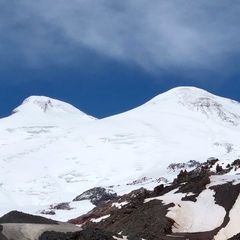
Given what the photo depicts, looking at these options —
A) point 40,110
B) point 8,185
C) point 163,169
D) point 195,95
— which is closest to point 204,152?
point 163,169

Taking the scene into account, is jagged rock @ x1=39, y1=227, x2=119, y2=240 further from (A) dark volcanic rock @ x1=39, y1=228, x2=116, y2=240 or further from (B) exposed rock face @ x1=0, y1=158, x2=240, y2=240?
(B) exposed rock face @ x1=0, y1=158, x2=240, y2=240

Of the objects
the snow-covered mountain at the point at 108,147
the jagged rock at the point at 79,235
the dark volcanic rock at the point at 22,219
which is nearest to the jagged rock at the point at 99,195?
the snow-covered mountain at the point at 108,147

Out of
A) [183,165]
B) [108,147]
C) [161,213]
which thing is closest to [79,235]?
[161,213]

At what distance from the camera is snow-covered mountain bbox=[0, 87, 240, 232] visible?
67.4 m

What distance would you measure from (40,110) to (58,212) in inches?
3515

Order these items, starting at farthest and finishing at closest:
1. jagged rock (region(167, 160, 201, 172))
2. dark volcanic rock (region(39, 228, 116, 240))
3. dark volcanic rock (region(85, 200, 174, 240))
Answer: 1. jagged rock (region(167, 160, 201, 172))
2. dark volcanic rock (region(85, 200, 174, 240))
3. dark volcanic rock (region(39, 228, 116, 240))

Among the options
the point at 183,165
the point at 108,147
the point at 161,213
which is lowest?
the point at 161,213

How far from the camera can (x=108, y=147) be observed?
8950 cm

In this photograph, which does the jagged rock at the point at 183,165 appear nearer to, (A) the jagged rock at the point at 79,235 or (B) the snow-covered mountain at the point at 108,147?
(B) the snow-covered mountain at the point at 108,147

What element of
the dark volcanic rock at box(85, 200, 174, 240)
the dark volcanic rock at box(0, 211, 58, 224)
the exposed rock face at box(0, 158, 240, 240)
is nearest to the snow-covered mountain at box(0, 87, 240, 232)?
the exposed rock face at box(0, 158, 240, 240)

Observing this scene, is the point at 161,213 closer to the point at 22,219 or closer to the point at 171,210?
the point at 171,210

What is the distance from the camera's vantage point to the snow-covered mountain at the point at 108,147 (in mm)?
67375

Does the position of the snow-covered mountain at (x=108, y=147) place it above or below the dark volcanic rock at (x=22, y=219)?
above

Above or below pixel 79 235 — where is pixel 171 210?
above
